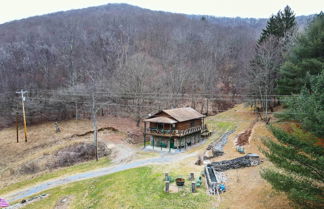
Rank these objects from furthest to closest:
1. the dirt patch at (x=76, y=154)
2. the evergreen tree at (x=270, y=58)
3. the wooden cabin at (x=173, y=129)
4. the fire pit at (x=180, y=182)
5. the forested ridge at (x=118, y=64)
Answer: the forested ridge at (x=118, y=64) → the evergreen tree at (x=270, y=58) → the dirt patch at (x=76, y=154) → the wooden cabin at (x=173, y=129) → the fire pit at (x=180, y=182)

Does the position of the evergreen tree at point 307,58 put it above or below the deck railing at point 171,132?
above

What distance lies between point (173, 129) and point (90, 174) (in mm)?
11223

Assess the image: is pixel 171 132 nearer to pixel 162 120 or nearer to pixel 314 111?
pixel 162 120

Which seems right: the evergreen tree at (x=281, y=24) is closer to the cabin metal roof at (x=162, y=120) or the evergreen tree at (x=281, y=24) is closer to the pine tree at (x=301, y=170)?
the cabin metal roof at (x=162, y=120)

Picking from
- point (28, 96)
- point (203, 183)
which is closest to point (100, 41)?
point (28, 96)

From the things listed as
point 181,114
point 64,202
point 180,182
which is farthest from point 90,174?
point 181,114

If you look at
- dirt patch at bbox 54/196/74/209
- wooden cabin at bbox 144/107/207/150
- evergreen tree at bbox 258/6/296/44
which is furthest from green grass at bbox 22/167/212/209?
Result: evergreen tree at bbox 258/6/296/44

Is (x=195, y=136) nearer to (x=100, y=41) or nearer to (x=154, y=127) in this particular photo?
(x=154, y=127)

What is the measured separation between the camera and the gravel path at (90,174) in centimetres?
2172

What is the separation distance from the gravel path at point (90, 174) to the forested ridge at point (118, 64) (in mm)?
10656

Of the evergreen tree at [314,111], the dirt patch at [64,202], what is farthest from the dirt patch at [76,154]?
the evergreen tree at [314,111]

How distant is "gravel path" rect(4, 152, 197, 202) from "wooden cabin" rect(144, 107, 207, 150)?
2.66 m

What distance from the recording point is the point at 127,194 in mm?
17609

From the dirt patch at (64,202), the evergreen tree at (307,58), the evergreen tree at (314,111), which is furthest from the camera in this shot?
the evergreen tree at (307,58)
